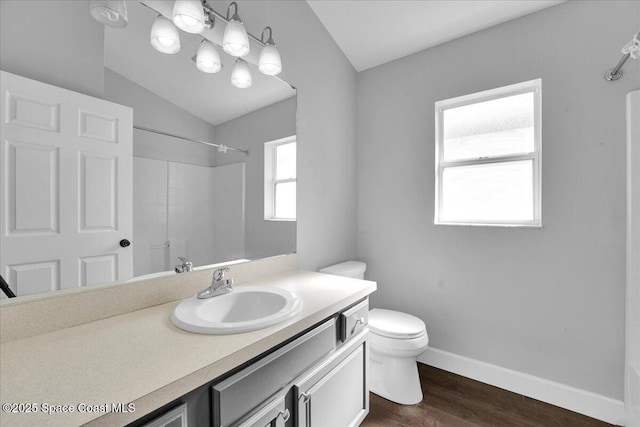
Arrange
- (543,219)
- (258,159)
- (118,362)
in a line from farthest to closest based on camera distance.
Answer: (543,219)
(258,159)
(118,362)

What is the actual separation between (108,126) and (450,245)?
208 centimetres

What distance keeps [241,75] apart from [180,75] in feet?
1.14

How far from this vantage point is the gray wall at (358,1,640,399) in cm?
151

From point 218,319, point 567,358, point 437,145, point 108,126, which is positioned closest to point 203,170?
point 108,126

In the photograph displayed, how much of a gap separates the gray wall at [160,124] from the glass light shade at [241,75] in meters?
0.32

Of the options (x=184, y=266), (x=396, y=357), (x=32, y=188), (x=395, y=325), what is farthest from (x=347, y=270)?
(x=32, y=188)

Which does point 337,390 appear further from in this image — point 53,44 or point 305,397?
point 53,44

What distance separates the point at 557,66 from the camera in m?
1.63

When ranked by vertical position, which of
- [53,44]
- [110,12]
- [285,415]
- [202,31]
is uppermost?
[202,31]

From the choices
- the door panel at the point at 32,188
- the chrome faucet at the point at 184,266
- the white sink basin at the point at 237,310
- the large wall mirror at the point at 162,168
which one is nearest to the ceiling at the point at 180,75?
the large wall mirror at the point at 162,168

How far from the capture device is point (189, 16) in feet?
3.81

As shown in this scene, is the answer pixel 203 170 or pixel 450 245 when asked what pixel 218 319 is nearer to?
pixel 203 170

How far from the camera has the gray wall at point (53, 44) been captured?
32.2 inches

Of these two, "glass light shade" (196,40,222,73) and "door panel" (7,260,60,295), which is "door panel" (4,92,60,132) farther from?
"glass light shade" (196,40,222,73)
